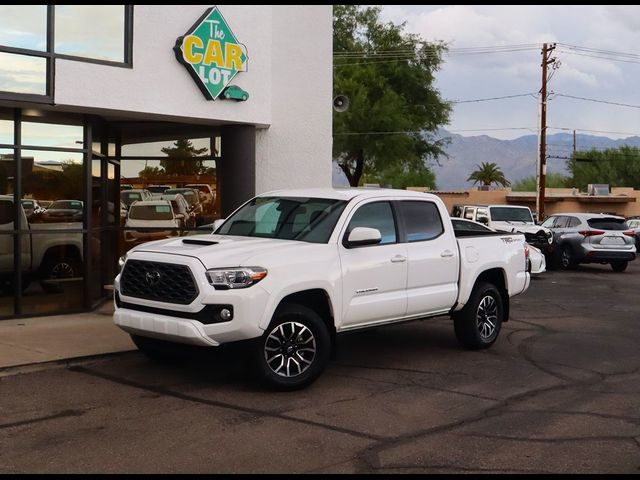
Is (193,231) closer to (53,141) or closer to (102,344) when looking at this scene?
(53,141)

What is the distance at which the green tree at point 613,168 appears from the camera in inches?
3406

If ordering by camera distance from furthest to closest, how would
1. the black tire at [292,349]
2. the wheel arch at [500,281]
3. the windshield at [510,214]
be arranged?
1. the windshield at [510,214]
2. the wheel arch at [500,281]
3. the black tire at [292,349]

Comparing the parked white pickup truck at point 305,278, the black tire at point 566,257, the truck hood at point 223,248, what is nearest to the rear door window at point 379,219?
the parked white pickup truck at point 305,278

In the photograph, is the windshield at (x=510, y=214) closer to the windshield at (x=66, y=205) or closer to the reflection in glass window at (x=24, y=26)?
the windshield at (x=66, y=205)

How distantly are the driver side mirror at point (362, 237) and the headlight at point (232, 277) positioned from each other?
1.17 m

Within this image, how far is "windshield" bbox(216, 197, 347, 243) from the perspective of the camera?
8234 mm

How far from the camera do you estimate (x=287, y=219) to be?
8594mm

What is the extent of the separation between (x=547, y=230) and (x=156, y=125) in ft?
42.2

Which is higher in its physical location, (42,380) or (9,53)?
(9,53)

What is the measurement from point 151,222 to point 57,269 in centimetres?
263

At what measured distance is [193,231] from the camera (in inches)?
569

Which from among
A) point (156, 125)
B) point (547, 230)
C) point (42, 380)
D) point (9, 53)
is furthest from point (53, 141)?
point (547, 230)

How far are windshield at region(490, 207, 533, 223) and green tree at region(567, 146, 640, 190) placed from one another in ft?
211

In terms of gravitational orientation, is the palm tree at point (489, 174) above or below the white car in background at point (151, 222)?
above
